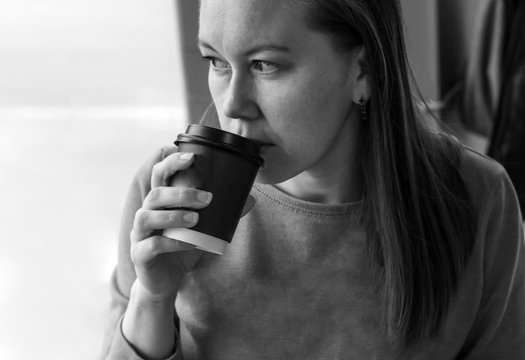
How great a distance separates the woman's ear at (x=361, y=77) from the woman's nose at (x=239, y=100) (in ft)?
0.54

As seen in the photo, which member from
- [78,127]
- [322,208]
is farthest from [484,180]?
[78,127]

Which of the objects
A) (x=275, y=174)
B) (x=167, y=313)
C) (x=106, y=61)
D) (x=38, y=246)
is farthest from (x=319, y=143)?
(x=106, y=61)

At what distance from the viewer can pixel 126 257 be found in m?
1.12

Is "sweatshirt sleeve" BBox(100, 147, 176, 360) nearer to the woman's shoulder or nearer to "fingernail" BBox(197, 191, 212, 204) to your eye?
"fingernail" BBox(197, 191, 212, 204)

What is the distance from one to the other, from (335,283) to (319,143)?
0.23 meters

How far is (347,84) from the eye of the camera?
1.04 meters

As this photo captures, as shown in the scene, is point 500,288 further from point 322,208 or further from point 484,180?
point 322,208

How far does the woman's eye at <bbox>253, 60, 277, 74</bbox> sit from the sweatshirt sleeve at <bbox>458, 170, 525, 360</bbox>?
41cm

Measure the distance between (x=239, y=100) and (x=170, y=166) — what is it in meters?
0.13

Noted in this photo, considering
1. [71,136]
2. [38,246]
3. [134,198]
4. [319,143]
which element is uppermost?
[319,143]

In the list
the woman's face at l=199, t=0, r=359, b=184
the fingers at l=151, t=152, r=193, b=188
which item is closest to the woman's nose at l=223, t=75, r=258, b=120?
the woman's face at l=199, t=0, r=359, b=184

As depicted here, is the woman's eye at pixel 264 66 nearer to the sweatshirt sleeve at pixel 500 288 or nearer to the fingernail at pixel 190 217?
the fingernail at pixel 190 217

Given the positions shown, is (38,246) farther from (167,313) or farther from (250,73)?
(250,73)

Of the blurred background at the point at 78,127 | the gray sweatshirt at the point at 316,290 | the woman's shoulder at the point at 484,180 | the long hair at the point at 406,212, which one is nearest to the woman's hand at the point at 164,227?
the gray sweatshirt at the point at 316,290
